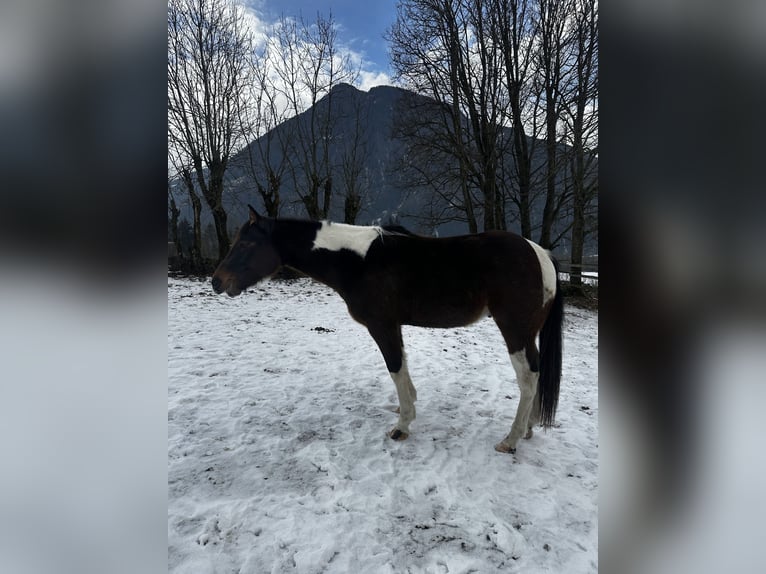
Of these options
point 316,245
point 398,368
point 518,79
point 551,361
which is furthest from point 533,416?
point 518,79

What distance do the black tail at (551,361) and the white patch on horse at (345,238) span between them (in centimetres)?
161

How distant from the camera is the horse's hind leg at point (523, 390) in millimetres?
2617

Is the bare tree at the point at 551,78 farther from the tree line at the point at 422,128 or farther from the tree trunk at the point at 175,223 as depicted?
the tree trunk at the point at 175,223

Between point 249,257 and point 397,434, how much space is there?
2033 mm

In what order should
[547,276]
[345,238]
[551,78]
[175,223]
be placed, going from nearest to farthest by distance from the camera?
[547,276] < [345,238] < [551,78] < [175,223]

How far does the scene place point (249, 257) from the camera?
312cm

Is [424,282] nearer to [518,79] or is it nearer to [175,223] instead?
[518,79]

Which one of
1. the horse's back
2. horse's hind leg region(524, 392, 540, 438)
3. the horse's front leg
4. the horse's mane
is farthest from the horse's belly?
horse's hind leg region(524, 392, 540, 438)

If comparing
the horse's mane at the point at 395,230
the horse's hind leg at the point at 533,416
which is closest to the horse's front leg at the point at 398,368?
the horse's mane at the point at 395,230
